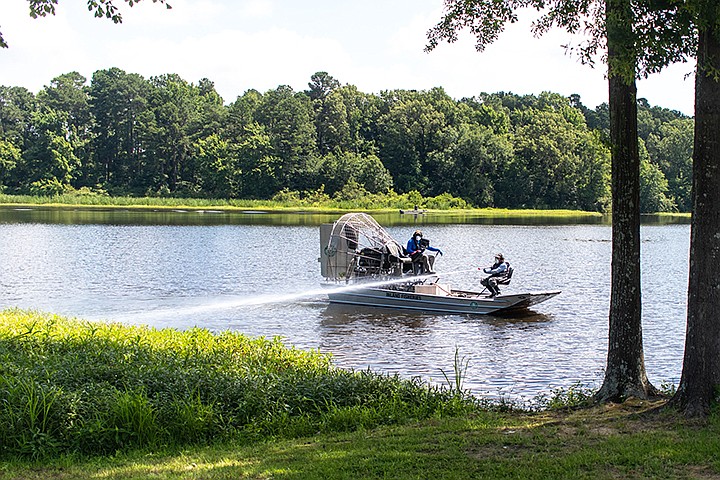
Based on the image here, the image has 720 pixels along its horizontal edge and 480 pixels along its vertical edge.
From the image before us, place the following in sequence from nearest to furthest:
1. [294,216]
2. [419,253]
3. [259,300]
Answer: [419,253] → [259,300] → [294,216]

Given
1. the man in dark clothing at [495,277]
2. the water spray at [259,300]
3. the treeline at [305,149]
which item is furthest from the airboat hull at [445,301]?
the treeline at [305,149]

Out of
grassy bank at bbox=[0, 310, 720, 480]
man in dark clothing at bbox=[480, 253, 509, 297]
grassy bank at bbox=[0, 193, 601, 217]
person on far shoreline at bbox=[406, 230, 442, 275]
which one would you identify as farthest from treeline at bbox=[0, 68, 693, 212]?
grassy bank at bbox=[0, 310, 720, 480]

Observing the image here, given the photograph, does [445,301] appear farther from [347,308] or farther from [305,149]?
[305,149]

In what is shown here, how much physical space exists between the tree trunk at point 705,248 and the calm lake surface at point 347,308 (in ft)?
20.4

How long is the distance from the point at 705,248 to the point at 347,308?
18.3 metres

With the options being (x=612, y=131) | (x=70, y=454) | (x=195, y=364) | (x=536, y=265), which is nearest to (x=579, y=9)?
(x=612, y=131)

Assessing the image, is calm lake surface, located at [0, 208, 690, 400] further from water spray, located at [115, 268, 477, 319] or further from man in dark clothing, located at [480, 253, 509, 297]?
man in dark clothing, located at [480, 253, 509, 297]

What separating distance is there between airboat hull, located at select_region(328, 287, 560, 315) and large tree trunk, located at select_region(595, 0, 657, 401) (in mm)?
14629

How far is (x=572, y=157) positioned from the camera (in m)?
116

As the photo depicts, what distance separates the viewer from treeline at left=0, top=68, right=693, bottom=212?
114m

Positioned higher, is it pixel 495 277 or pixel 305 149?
pixel 305 149

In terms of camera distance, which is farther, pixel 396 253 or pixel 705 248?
pixel 396 253

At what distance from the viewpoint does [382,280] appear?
26.8m

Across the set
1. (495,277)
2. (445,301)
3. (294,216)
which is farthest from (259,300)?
(294,216)
